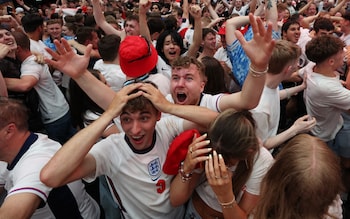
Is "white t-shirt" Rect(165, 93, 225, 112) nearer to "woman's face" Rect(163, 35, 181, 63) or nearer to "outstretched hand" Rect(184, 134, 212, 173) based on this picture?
"outstretched hand" Rect(184, 134, 212, 173)

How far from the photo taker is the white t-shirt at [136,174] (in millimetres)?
1741

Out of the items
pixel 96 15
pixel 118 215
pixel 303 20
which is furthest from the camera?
pixel 303 20

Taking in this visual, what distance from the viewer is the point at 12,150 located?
1700 millimetres

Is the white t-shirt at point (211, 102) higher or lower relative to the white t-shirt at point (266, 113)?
higher

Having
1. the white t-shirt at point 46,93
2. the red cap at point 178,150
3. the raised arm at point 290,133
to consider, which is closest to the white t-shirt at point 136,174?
the red cap at point 178,150

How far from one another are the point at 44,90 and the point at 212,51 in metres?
2.03

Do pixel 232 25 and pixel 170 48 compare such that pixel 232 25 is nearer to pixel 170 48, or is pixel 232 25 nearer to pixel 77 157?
pixel 170 48

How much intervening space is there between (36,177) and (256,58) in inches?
47.2

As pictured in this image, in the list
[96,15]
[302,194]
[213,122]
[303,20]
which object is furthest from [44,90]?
[303,20]

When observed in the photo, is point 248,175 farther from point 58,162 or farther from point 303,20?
point 303,20

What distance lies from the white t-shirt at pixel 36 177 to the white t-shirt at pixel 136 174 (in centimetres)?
24

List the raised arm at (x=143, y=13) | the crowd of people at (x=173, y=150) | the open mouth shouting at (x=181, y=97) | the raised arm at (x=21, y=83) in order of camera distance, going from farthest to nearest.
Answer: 1. the raised arm at (x=143, y=13)
2. the raised arm at (x=21, y=83)
3. the open mouth shouting at (x=181, y=97)
4. the crowd of people at (x=173, y=150)

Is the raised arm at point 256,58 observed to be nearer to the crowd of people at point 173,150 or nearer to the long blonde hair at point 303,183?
the crowd of people at point 173,150

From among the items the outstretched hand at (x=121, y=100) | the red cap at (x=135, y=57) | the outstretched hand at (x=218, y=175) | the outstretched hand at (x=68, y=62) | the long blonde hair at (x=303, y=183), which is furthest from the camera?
the red cap at (x=135, y=57)
